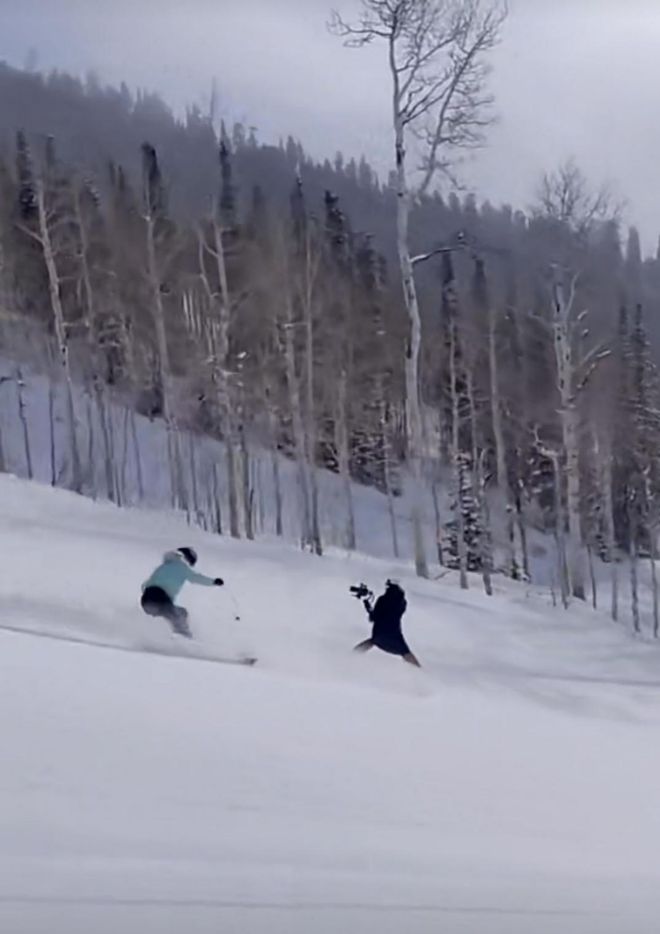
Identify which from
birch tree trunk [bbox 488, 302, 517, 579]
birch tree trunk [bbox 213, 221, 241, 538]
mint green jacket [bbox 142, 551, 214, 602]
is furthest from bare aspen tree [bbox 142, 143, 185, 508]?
mint green jacket [bbox 142, 551, 214, 602]

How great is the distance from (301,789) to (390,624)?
21.8ft

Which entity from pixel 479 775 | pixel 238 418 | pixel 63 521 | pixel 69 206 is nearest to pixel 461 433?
pixel 238 418

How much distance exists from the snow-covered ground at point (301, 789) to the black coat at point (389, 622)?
33cm

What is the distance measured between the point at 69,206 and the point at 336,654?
27204mm

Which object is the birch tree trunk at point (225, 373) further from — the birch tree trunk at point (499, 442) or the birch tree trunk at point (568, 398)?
the birch tree trunk at point (499, 442)

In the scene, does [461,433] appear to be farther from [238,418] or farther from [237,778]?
[237,778]

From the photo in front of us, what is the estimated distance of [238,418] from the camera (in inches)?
1368

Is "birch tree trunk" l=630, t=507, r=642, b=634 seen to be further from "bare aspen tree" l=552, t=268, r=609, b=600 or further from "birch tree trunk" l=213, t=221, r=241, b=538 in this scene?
"birch tree trunk" l=213, t=221, r=241, b=538

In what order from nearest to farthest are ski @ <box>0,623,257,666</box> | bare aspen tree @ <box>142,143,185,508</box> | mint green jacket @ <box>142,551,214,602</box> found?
1. ski @ <box>0,623,257,666</box>
2. mint green jacket @ <box>142,551,214,602</box>
3. bare aspen tree @ <box>142,143,185,508</box>

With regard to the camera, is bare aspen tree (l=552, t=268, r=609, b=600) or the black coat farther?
bare aspen tree (l=552, t=268, r=609, b=600)

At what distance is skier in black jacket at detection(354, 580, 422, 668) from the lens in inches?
547

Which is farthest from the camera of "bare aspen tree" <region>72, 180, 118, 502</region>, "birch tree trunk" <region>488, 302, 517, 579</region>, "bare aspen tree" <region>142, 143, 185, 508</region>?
"birch tree trunk" <region>488, 302, 517, 579</region>

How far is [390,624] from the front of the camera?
46.2 ft

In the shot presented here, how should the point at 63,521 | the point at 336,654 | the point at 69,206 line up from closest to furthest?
1. the point at 336,654
2. the point at 63,521
3. the point at 69,206
